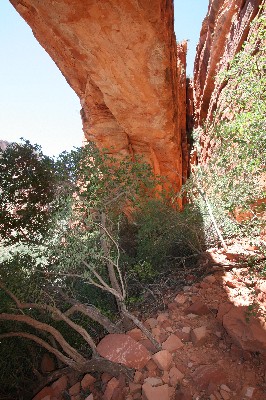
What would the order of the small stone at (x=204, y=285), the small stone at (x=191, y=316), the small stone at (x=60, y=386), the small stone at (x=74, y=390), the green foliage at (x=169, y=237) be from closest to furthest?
the small stone at (x=74, y=390) < the small stone at (x=60, y=386) < the small stone at (x=191, y=316) < the small stone at (x=204, y=285) < the green foliage at (x=169, y=237)

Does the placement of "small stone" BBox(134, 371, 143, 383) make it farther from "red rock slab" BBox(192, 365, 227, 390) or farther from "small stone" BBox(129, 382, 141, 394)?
"red rock slab" BBox(192, 365, 227, 390)

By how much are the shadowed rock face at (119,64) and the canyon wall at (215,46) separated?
10.9 feet

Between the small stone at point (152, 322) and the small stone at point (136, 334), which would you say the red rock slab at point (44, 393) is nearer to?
the small stone at point (136, 334)

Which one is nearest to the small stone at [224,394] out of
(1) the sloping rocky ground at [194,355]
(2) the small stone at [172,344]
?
(1) the sloping rocky ground at [194,355]

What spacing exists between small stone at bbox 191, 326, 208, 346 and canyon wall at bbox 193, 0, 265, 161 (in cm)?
1285

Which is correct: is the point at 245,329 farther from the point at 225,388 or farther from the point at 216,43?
the point at 216,43

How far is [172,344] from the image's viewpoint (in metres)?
5.84

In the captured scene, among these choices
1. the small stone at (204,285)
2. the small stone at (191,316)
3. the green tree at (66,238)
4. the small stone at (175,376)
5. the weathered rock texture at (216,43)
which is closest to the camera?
the small stone at (175,376)

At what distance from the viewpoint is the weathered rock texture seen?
16.1 m

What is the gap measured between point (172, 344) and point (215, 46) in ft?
68.9

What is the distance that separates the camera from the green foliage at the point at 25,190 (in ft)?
26.7

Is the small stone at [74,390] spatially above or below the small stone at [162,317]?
below

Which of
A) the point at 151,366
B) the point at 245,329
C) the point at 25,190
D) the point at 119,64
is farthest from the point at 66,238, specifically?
the point at 119,64

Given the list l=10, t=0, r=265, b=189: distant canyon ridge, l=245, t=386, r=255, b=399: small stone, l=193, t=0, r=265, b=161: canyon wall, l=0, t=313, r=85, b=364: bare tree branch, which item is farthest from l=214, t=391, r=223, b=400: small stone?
l=193, t=0, r=265, b=161: canyon wall
